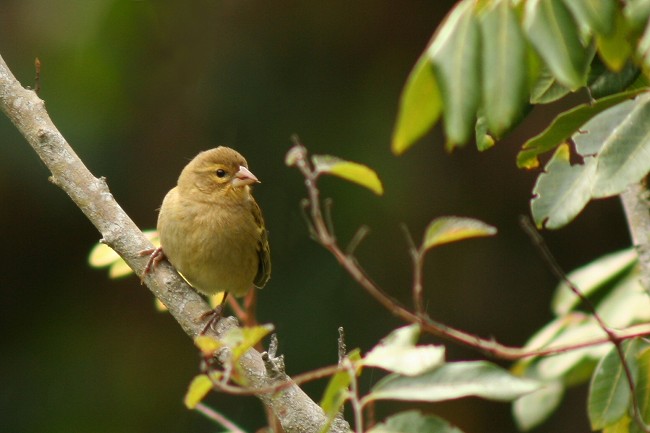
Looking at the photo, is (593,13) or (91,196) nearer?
(593,13)

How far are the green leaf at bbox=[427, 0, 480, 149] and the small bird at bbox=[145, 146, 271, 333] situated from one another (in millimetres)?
2591

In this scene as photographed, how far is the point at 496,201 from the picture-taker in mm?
9391

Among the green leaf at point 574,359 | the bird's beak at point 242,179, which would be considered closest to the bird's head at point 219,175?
the bird's beak at point 242,179

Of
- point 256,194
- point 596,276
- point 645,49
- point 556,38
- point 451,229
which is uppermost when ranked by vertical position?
point 256,194

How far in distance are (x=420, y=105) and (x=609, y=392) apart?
60.9 inches

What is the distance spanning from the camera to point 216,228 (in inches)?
183

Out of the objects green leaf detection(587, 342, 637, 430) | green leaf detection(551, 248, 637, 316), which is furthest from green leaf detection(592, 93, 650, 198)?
green leaf detection(551, 248, 637, 316)

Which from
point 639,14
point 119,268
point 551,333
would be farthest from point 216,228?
point 639,14

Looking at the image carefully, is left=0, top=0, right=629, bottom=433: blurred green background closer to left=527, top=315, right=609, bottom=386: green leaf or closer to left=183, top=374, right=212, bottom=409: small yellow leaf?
left=527, top=315, right=609, bottom=386: green leaf

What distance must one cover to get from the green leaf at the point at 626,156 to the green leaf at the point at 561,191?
0.62ft

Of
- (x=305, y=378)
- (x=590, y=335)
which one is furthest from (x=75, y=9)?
(x=305, y=378)

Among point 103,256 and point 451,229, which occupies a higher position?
point 103,256

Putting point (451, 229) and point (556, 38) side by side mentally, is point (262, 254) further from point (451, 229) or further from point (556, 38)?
point (556, 38)

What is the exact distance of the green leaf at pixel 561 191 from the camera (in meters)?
2.62
